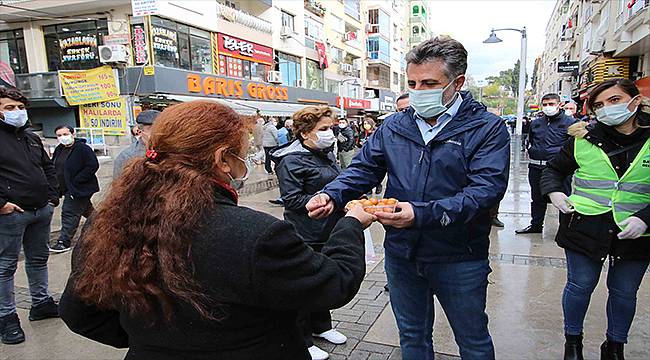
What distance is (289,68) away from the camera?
27906 mm

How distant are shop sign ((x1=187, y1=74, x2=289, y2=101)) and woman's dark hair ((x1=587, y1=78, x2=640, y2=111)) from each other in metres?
18.0

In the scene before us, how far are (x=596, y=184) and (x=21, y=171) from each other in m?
4.36

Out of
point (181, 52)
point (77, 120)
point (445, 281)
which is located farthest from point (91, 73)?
point (445, 281)

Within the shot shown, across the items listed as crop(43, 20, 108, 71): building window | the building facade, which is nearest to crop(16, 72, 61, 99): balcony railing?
crop(43, 20, 108, 71): building window

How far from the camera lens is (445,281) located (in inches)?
93.1

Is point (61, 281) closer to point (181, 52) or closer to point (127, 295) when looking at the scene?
point (127, 295)

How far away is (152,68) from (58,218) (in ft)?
33.2

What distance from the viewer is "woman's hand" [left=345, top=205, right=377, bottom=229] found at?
6.06ft

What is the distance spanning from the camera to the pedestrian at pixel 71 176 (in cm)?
619

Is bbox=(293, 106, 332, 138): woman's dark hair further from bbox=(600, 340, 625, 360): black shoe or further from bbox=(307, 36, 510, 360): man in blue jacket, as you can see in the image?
bbox=(600, 340, 625, 360): black shoe

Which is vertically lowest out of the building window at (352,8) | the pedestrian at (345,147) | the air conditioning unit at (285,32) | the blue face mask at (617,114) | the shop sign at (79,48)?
the pedestrian at (345,147)

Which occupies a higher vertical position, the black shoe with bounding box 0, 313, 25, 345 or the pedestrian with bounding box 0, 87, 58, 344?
the pedestrian with bounding box 0, 87, 58, 344

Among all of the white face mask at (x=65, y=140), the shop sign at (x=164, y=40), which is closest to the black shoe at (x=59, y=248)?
the white face mask at (x=65, y=140)

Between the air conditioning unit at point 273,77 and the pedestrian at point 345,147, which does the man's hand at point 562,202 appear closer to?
the pedestrian at point 345,147
